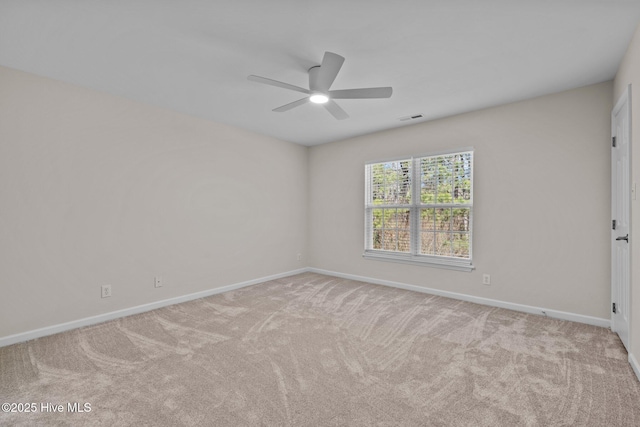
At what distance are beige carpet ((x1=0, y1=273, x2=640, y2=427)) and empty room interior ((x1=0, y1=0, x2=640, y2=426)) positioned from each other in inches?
0.8

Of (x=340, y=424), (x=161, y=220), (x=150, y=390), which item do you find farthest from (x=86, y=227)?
(x=340, y=424)

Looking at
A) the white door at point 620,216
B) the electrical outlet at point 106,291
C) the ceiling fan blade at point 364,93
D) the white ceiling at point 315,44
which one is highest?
the white ceiling at point 315,44

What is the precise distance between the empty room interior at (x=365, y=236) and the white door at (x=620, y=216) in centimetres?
3

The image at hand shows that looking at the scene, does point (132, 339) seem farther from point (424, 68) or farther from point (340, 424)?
point (424, 68)

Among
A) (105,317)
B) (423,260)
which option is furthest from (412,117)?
(105,317)

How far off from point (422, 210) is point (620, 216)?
209 cm

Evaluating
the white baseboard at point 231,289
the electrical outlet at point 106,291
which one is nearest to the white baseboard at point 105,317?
the white baseboard at point 231,289

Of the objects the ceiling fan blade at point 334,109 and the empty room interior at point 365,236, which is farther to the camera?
the ceiling fan blade at point 334,109

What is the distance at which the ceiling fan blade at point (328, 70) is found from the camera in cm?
211

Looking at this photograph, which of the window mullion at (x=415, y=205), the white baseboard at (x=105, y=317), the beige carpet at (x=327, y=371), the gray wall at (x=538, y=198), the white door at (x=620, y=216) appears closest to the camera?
the beige carpet at (x=327, y=371)

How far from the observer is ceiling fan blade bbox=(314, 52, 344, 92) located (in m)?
2.11

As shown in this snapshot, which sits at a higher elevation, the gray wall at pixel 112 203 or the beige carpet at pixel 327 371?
the gray wall at pixel 112 203

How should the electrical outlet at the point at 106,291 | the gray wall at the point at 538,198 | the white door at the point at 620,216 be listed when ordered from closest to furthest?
the white door at the point at 620,216 → the gray wall at the point at 538,198 → the electrical outlet at the point at 106,291

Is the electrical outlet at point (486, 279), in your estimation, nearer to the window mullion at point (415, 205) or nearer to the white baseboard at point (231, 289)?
the white baseboard at point (231, 289)
